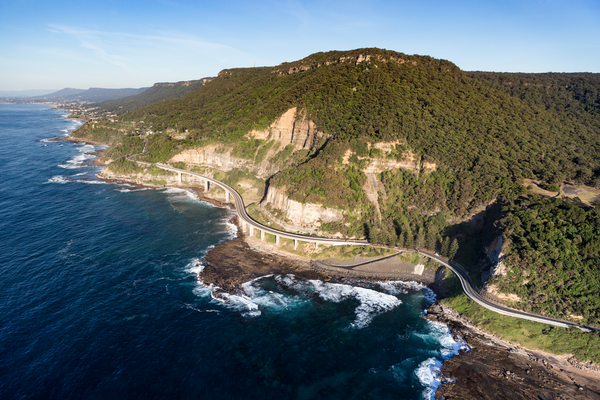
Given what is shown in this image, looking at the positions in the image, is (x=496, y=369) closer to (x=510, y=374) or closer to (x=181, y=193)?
(x=510, y=374)

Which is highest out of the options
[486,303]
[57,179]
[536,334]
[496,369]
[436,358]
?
[57,179]

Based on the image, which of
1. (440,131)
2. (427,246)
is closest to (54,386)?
(427,246)

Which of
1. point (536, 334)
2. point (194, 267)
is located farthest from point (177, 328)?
point (536, 334)

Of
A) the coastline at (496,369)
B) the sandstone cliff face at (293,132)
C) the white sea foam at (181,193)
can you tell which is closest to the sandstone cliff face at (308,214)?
the coastline at (496,369)

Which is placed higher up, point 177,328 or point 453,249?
point 453,249

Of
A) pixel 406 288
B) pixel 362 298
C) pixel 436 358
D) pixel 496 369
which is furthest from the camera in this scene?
pixel 406 288

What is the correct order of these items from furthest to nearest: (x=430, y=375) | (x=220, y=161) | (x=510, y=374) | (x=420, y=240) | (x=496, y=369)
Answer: (x=220, y=161), (x=420, y=240), (x=496, y=369), (x=510, y=374), (x=430, y=375)

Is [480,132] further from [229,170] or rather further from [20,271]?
[20,271]

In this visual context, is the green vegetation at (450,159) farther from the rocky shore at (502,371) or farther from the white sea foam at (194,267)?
the white sea foam at (194,267)
